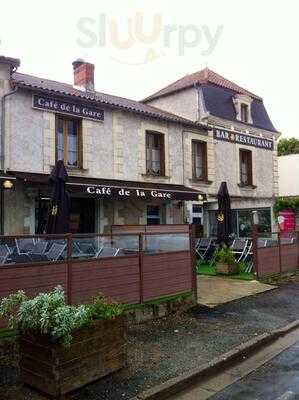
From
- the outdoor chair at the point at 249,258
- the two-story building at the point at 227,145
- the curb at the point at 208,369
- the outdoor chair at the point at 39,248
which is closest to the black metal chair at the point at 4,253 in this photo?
the outdoor chair at the point at 39,248

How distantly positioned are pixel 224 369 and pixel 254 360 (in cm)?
63

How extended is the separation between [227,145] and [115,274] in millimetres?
13919

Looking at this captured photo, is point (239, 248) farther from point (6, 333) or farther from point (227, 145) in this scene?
point (6, 333)

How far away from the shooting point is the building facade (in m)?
13.2

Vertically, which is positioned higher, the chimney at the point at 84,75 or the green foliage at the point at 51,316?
the chimney at the point at 84,75

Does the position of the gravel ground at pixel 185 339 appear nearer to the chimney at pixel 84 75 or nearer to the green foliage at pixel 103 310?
the green foliage at pixel 103 310

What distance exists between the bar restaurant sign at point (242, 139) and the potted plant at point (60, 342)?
15591 mm

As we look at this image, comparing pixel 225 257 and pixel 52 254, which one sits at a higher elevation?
pixel 52 254

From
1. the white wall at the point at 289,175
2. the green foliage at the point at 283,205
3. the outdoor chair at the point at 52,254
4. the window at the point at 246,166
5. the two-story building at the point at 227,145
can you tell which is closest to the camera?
the outdoor chair at the point at 52,254

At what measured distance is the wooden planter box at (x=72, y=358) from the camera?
480 centimetres

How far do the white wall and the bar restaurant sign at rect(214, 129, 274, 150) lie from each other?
38.1ft

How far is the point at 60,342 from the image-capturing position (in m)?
4.75

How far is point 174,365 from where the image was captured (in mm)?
5941

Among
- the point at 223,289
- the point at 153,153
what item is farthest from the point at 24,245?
the point at 153,153
